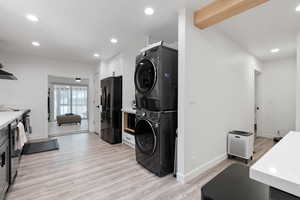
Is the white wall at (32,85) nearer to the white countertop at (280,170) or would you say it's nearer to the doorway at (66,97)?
the doorway at (66,97)

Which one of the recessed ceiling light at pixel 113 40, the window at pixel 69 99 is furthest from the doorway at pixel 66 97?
the recessed ceiling light at pixel 113 40

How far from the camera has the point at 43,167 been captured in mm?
2514

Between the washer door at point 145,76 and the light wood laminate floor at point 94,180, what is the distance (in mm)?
1349

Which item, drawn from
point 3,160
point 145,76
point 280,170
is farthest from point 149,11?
point 3,160

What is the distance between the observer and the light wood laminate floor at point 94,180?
1.79m

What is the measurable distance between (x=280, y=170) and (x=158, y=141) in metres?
1.66

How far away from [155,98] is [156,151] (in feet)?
2.60

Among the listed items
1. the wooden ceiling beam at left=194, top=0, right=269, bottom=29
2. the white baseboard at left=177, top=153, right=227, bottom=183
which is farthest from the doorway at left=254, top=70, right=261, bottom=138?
the wooden ceiling beam at left=194, top=0, right=269, bottom=29

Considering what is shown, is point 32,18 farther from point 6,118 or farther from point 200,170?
point 200,170

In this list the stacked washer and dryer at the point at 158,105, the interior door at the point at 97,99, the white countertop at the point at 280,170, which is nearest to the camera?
the white countertop at the point at 280,170

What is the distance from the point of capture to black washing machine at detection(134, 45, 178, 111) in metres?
2.10

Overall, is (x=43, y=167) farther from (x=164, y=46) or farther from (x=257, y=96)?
(x=257, y=96)

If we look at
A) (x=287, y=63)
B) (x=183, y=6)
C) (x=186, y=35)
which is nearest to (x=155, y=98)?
(x=186, y=35)

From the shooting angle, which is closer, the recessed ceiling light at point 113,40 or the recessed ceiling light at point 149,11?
the recessed ceiling light at point 149,11
